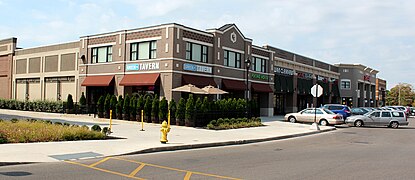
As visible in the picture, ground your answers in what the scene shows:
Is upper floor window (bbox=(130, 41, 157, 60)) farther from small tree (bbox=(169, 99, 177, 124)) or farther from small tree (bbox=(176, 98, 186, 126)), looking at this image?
small tree (bbox=(176, 98, 186, 126))

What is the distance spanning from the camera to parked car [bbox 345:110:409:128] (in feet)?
100

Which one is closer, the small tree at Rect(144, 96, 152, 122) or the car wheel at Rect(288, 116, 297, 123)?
the small tree at Rect(144, 96, 152, 122)

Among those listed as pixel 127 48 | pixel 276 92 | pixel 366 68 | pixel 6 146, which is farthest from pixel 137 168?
pixel 366 68

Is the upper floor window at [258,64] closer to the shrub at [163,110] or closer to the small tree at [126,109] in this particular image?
the small tree at [126,109]

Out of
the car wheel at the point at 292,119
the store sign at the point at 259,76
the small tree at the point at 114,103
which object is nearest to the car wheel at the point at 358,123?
the car wheel at the point at 292,119

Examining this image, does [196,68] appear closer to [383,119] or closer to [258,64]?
[258,64]

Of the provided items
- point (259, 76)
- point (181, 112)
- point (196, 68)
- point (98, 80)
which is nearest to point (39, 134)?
point (181, 112)

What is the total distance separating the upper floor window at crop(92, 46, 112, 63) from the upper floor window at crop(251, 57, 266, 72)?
14077mm

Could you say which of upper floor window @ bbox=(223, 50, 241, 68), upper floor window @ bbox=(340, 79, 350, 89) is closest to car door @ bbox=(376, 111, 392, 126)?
upper floor window @ bbox=(223, 50, 241, 68)

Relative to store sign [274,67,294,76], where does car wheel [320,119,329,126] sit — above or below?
below

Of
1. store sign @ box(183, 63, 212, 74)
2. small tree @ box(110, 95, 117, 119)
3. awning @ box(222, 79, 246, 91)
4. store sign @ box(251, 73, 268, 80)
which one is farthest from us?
store sign @ box(251, 73, 268, 80)

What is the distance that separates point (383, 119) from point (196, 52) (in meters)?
15.7

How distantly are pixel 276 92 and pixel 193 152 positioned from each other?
1296 inches

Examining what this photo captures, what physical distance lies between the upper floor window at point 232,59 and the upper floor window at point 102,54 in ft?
32.9
